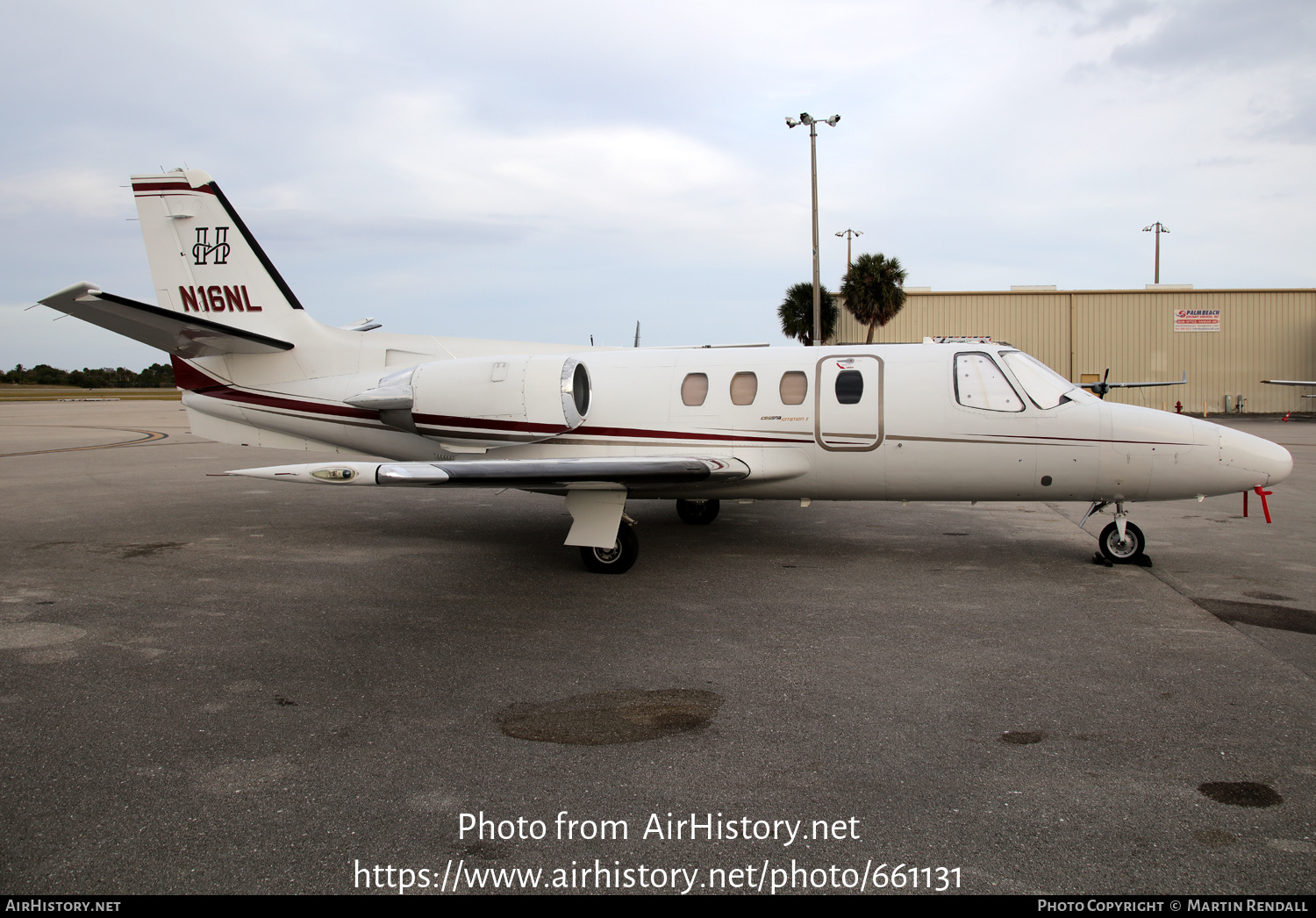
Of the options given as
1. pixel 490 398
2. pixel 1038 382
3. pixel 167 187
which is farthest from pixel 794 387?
pixel 167 187

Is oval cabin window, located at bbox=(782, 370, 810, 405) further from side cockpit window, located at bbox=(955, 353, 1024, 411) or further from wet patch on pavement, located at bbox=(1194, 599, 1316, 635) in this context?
wet patch on pavement, located at bbox=(1194, 599, 1316, 635)

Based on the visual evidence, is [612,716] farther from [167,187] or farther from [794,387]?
[167,187]

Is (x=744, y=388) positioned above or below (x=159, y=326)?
below

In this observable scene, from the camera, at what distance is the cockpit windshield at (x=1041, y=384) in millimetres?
8102

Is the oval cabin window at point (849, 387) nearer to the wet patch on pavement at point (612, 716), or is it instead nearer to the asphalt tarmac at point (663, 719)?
the asphalt tarmac at point (663, 719)

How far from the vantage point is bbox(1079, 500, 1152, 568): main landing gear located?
27.1 feet

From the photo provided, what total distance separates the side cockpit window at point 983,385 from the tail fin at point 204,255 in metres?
8.70

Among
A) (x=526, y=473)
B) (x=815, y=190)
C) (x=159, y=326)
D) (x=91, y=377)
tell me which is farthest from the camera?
(x=91, y=377)

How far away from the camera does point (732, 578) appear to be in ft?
26.0

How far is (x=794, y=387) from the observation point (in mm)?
8742

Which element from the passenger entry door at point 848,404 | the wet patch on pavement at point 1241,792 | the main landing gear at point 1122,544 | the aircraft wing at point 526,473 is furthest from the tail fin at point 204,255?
the wet patch on pavement at point 1241,792

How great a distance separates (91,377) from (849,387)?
12737cm

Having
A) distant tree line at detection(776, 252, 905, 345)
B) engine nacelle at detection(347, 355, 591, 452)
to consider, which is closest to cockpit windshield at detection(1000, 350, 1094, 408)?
engine nacelle at detection(347, 355, 591, 452)
